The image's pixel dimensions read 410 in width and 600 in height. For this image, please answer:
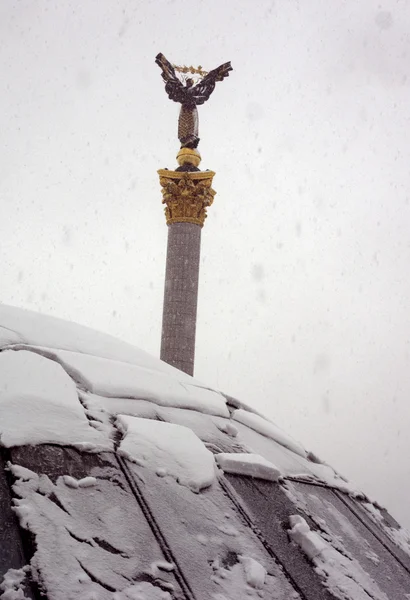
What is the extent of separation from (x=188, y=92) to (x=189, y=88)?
0.43ft

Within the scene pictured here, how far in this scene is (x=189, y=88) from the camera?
15656 mm

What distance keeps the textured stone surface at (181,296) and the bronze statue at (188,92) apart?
9.61 feet

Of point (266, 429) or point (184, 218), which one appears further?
point (184, 218)

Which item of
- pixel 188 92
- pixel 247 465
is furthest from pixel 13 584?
pixel 188 92

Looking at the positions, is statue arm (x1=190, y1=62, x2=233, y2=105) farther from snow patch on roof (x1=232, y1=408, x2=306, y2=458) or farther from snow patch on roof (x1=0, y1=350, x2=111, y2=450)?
snow patch on roof (x1=0, y1=350, x2=111, y2=450)

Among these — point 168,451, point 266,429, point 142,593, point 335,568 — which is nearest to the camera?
point 142,593

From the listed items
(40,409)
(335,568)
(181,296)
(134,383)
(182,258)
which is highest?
(182,258)

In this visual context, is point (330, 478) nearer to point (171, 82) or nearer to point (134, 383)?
point (134, 383)

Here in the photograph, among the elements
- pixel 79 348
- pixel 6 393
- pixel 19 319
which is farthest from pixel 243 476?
pixel 19 319

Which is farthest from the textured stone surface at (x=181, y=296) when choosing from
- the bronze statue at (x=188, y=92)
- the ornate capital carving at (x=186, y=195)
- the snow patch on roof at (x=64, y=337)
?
the snow patch on roof at (x=64, y=337)

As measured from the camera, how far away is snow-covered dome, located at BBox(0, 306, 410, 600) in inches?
102

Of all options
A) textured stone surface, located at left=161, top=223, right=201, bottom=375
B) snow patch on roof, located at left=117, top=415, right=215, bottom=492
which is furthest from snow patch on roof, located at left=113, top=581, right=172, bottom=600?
textured stone surface, located at left=161, top=223, right=201, bottom=375

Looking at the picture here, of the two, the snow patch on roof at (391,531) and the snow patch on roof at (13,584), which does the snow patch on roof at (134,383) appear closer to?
the snow patch on roof at (391,531)

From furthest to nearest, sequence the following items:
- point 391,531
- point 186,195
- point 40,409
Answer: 1. point 186,195
2. point 391,531
3. point 40,409
